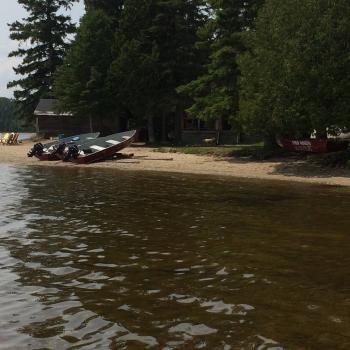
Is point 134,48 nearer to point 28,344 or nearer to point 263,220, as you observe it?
Answer: point 263,220

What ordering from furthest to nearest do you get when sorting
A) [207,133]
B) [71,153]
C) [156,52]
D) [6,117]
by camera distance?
[6,117] → [207,133] → [156,52] → [71,153]

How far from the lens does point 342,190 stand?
59.8ft

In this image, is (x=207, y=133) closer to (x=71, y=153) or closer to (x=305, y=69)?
(x=71, y=153)

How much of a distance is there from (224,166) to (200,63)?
14.7 meters

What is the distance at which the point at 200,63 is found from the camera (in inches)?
1518

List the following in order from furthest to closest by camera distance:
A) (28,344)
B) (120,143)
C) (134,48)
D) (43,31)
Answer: (43,31)
(134,48)
(120,143)
(28,344)

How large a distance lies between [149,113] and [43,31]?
20.6 m

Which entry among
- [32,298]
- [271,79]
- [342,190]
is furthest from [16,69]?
[32,298]

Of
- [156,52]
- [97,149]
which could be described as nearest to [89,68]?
[156,52]

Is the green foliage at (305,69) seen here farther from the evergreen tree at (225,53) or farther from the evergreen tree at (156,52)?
the evergreen tree at (156,52)

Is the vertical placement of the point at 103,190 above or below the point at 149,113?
below

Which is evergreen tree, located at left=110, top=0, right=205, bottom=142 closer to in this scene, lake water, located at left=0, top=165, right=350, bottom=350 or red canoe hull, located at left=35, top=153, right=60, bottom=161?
red canoe hull, located at left=35, top=153, right=60, bottom=161

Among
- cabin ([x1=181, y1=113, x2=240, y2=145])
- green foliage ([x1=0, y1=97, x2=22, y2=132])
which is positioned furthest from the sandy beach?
green foliage ([x1=0, y1=97, x2=22, y2=132])

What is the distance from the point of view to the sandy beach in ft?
72.9
